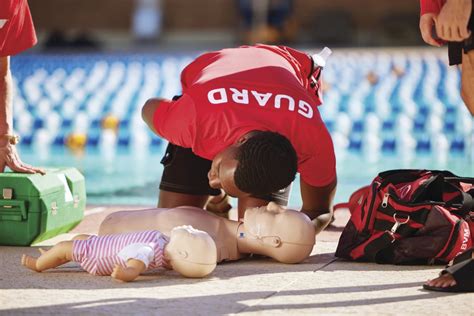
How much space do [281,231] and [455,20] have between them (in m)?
0.97

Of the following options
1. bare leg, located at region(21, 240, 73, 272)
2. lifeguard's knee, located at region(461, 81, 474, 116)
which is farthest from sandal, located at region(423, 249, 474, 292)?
bare leg, located at region(21, 240, 73, 272)

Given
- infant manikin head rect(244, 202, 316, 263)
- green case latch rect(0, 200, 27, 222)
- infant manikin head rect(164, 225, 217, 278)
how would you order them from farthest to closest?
green case latch rect(0, 200, 27, 222), infant manikin head rect(244, 202, 316, 263), infant manikin head rect(164, 225, 217, 278)

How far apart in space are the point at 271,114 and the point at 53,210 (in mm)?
1112

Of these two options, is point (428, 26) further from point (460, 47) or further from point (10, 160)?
point (10, 160)

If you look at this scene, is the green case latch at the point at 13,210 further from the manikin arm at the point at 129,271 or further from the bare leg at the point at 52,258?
the manikin arm at the point at 129,271

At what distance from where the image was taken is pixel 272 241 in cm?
335

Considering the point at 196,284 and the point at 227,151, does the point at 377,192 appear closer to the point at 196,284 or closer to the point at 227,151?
the point at 227,151

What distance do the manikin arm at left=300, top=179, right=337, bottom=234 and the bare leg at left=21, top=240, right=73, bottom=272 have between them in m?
1.00

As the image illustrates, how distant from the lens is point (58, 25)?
2092cm

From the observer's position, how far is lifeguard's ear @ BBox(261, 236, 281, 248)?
333 cm

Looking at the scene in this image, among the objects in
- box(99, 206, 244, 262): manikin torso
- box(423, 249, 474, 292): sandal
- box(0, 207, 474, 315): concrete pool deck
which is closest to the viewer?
box(0, 207, 474, 315): concrete pool deck

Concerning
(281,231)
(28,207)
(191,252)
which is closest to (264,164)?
(281,231)

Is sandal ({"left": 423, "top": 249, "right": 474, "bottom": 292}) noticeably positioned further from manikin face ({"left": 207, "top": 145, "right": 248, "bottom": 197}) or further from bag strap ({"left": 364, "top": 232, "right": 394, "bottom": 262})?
manikin face ({"left": 207, "top": 145, "right": 248, "bottom": 197})

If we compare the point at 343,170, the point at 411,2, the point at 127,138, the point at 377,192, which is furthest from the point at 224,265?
the point at 411,2
